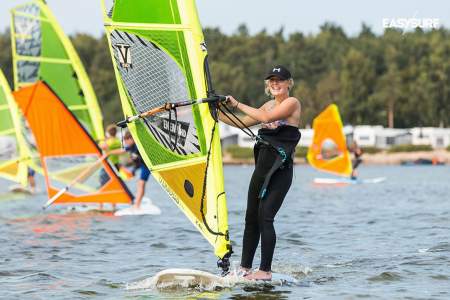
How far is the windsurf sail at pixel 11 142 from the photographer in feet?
58.1

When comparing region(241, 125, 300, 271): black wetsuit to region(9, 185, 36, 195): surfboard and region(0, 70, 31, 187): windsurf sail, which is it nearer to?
region(0, 70, 31, 187): windsurf sail

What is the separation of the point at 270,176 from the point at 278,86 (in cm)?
67

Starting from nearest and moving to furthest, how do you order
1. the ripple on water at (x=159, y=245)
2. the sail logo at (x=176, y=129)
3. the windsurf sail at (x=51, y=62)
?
the sail logo at (x=176, y=129) < the ripple on water at (x=159, y=245) < the windsurf sail at (x=51, y=62)

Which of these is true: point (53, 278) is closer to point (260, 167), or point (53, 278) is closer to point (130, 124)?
point (130, 124)

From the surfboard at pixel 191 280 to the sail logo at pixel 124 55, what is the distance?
63.4 inches

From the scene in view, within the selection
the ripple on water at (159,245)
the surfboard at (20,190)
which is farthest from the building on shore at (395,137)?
the ripple on water at (159,245)

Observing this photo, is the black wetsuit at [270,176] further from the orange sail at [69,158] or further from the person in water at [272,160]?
the orange sail at [69,158]

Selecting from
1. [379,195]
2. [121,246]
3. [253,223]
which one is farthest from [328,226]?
[379,195]

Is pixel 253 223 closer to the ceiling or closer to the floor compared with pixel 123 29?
closer to the floor

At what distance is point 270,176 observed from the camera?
7094 millimetres

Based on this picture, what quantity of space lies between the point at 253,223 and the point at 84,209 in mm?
8023

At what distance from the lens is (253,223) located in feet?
24.1

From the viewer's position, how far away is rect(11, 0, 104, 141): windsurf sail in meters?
17.0

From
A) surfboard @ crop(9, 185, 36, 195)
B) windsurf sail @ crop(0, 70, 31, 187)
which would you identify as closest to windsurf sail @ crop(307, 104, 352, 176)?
surfboard @ crop(9, 185, 36, 195)
